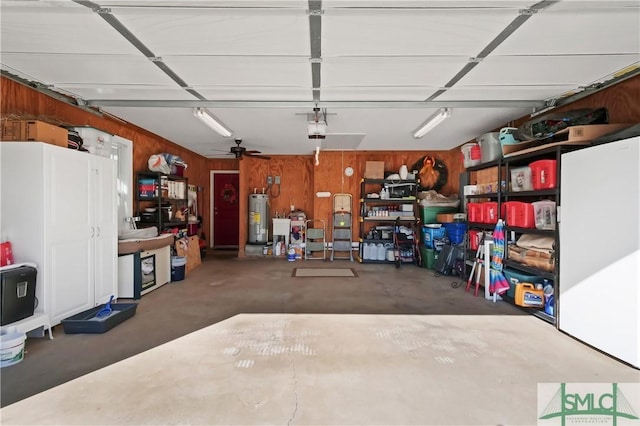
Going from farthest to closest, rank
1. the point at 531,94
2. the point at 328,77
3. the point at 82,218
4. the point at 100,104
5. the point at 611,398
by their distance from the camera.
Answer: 1. the point at 100,104
2. the point at 531,94
3. the point at 82,218
4. the point at 328,77
5. the point at 611,398

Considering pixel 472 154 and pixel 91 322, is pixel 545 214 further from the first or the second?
pixel 91 322

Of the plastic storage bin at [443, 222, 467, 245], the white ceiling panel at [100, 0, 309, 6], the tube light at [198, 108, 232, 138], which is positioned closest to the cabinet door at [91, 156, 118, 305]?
the tube light at [198, 108, 232, 138]

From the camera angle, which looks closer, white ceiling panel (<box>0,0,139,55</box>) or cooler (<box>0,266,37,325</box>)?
white ceiling panel (<box>0,0,139,55</box>)

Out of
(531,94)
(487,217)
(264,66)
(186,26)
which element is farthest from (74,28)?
(487,217)

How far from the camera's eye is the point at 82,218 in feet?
10.9

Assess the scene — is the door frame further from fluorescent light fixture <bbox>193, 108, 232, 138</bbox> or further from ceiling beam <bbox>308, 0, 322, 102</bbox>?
ceiling beam <bbox>308, 0, 322, 102</bbox>

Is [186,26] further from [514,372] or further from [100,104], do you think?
[514,372]

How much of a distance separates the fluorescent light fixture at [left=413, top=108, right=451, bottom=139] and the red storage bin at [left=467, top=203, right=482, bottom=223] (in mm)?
1470

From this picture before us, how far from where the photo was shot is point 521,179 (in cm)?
398

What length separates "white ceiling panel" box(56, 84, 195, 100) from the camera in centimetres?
341

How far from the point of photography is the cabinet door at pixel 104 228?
139 inches

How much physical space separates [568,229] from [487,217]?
5.17 ft

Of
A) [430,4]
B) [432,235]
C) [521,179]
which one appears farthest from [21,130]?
[432,235]

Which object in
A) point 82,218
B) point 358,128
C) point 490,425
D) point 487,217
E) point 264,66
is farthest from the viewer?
point 358,128
